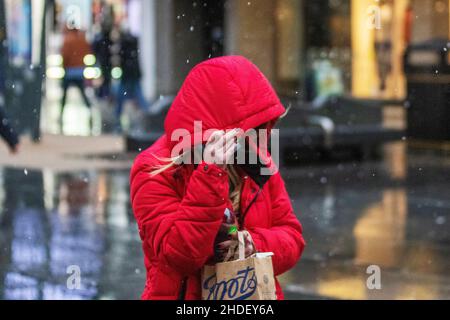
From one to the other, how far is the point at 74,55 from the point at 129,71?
2.96m

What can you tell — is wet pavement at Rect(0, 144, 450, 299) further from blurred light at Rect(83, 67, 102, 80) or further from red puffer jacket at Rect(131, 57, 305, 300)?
blurred light at Rect(83, 67, 102, 80)

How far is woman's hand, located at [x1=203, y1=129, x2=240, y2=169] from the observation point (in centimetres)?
275

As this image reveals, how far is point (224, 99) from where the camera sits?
284 centimetres

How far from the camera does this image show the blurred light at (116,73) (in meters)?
20.9

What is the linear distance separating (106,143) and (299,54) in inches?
415

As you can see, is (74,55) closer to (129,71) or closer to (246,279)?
(129,71)

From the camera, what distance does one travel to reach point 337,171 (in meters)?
13.0

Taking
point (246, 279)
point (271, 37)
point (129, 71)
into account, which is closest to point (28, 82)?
point (129, 71)

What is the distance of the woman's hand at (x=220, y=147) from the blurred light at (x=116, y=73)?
18.0 metres

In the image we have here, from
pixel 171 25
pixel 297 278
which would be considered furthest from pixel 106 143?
pixel 171 25

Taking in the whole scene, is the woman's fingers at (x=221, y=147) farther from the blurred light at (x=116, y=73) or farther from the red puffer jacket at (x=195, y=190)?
the blurred light at (x=116, y=73)

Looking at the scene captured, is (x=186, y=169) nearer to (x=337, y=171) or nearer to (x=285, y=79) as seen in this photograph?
(x=337, y=171)

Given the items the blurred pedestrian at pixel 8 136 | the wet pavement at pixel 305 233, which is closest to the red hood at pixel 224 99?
the wet pavement at pixel 305 233

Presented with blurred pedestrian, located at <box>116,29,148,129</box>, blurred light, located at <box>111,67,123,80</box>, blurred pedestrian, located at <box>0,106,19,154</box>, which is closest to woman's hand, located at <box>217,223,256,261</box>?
blurred pedestrian, located at <box>0,106,19,154</box>
